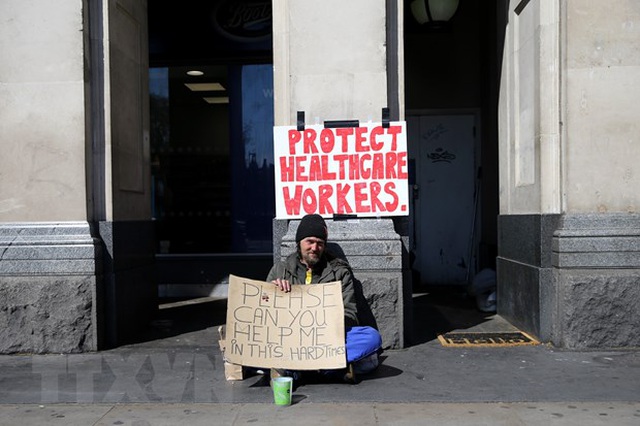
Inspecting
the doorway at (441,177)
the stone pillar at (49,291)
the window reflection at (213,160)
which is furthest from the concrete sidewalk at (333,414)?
the doorway at (441,177)

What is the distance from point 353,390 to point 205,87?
6.74m

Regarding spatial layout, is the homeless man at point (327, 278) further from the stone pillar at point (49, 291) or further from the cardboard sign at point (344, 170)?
the stone pillar at point (49, 291)

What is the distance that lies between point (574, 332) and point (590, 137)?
1.91 meters

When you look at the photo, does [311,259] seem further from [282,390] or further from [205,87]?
[205,87]

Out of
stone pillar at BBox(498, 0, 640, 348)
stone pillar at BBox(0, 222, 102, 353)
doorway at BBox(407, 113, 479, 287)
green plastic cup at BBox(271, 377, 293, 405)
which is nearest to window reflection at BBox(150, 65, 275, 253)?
doorway at BBox(407, 113, 479, 287)

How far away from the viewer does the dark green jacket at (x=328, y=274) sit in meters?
5.63

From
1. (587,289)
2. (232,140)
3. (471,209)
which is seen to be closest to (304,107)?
(587,289)

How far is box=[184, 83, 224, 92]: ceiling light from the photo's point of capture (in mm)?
10625

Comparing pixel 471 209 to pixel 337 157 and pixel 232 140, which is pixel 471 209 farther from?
pixel 337 157

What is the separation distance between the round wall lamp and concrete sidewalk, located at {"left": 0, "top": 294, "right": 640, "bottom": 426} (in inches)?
207

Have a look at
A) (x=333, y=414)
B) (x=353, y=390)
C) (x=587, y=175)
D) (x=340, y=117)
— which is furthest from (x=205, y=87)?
(x=333, y=414)

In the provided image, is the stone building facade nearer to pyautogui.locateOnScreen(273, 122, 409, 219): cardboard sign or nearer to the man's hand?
pyautogui.locateOnScreen(273, 122, 409, 219): cardboard sign

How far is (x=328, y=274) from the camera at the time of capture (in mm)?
5672

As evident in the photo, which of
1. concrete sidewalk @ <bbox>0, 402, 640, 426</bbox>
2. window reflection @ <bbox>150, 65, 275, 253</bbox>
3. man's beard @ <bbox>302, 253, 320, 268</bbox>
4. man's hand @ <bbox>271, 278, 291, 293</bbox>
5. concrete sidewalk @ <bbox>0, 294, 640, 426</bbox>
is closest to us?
concrete sidewalk @ <bbox>0, 402, 640, 426</bbox>
